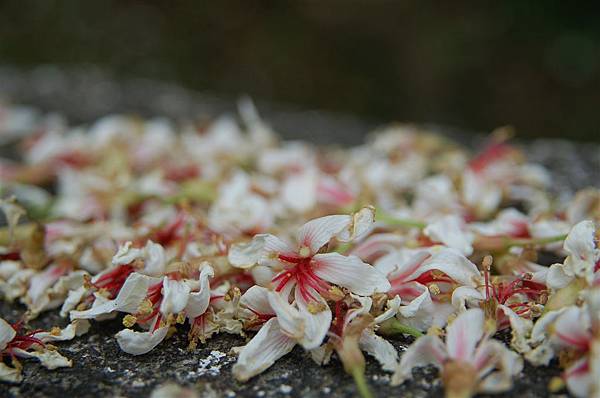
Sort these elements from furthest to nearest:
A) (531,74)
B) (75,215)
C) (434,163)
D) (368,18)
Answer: (368,18) → (531,74) → (434,163) → (75,215)

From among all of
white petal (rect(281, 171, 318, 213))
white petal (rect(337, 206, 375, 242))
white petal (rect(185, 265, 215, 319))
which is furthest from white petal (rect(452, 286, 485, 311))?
white petal (rect(281, 171, 318, 213))

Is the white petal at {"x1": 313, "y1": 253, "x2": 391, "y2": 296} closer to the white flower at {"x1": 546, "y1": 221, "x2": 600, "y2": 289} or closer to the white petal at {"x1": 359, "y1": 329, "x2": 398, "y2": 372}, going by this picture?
the white petal at {"x1": 359, "y1": 329, "x2": 398, "y2": 372}

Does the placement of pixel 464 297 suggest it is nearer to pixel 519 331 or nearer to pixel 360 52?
pixel 519 331

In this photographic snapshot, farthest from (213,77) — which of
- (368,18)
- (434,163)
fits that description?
(434,163)

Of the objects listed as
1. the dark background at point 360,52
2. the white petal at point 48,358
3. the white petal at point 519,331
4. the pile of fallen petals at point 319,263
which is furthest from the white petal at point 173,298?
the dark background at point 360,52

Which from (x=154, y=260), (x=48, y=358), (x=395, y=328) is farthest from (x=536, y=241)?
(x=48, y=358)

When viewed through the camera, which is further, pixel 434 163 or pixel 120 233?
pixel 434 163

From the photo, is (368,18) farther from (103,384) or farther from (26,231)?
(103,384)
